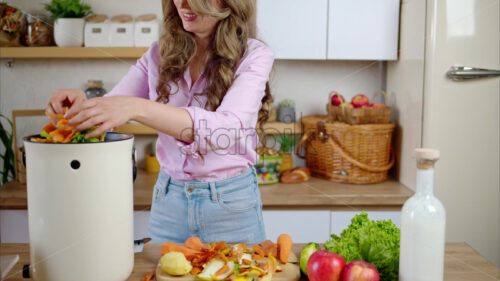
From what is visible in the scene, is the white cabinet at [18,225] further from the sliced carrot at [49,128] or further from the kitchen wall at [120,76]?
the sliced carrot at [49,128]

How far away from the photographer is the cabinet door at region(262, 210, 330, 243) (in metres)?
2.04

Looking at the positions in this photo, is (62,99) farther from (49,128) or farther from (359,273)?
(359,273)

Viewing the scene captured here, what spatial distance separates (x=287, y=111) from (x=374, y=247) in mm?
1607

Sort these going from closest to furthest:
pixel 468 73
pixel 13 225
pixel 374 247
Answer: pixel 374 247, pixel 468 73, pixel 13 225

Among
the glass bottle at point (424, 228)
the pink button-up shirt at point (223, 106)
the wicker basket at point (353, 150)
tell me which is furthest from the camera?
the wicker basket at point (353, 150)

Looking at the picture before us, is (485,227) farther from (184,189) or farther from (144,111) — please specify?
(144,111)

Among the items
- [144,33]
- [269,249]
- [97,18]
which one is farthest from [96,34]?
[269,249]

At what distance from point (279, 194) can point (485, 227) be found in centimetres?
90

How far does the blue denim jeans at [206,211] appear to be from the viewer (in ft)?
4.11

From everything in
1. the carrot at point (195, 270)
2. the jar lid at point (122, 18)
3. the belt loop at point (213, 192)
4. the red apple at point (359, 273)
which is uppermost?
the jar lid at point (122, 18)

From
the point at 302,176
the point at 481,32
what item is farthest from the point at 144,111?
the point at 481,32

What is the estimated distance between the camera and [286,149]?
2.46 m

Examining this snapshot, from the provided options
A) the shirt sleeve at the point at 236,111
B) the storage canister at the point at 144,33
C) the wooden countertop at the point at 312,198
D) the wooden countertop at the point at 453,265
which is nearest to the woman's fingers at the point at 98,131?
the shirt sleeve at the point at 236,111

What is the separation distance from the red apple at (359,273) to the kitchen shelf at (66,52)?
1713 millimetres
